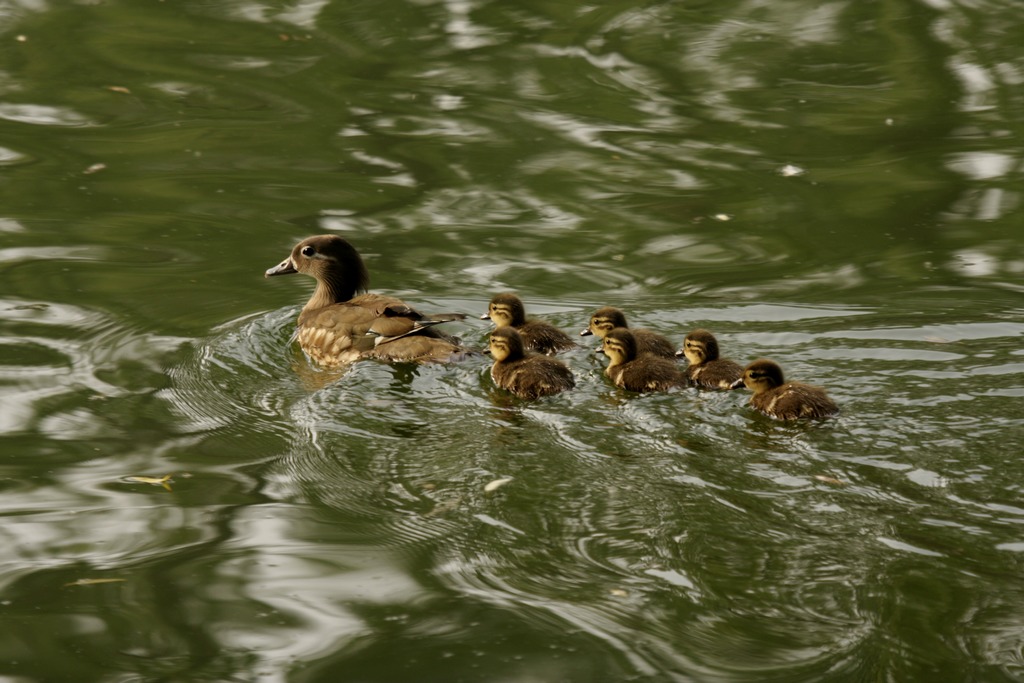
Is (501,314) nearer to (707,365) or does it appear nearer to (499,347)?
(499,347)

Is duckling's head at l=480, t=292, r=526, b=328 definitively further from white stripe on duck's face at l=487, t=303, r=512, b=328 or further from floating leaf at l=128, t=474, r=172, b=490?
floating leaf at l=128, t=474, r=172, b=490

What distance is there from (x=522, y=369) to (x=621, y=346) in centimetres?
55

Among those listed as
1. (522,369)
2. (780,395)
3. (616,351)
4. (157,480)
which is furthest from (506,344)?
(157,480)

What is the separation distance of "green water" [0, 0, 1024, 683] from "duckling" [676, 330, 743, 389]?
0.63 ft

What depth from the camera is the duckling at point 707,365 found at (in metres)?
6.95

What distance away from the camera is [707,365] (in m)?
7.09

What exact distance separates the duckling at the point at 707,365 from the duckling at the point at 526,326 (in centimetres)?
76

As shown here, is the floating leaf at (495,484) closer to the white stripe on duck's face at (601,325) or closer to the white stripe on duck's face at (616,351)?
the white stripe on duck's face at (616,351)

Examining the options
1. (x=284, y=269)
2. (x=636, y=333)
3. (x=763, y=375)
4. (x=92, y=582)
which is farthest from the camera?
(x=284, y=269)

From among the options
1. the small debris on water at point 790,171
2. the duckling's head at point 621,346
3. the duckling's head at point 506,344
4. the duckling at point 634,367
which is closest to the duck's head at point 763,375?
the duckling at point 634,367

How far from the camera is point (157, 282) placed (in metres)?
8.74

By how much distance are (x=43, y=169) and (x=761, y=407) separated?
6315 mm

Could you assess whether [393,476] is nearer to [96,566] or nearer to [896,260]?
[96,566]

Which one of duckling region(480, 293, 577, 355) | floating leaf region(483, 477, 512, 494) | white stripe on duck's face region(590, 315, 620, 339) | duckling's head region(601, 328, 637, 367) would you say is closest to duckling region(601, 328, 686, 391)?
duckling's head region(601, 328, 637, 367)
